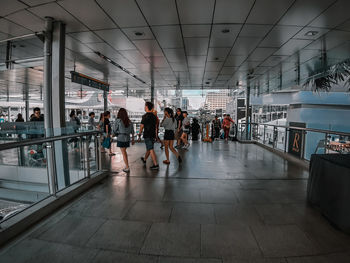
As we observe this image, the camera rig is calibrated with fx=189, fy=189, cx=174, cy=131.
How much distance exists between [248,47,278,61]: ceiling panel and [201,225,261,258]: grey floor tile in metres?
4.82

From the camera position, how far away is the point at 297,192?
312 cm

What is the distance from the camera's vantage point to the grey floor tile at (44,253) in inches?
63.8

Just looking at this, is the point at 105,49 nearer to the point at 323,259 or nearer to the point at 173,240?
the point at 173,240

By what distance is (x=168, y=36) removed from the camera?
4387 millimetres

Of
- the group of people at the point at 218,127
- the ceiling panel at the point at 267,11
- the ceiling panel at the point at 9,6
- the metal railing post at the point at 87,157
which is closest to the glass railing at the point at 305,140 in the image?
the group of people at the point at 218,127

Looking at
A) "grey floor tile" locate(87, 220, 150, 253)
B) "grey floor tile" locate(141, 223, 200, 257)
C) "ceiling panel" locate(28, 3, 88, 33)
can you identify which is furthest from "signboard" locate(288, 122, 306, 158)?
"ceiling panel" locate(28, 3, 88, 33)

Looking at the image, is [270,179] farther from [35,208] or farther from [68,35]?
[68,35]

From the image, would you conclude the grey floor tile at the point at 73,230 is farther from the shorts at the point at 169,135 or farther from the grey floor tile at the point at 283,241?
the shorts at the point at 169,135

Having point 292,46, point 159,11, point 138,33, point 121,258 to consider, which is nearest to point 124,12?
point 159,11

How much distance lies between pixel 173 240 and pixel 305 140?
4.88 meters

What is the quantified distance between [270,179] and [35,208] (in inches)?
153

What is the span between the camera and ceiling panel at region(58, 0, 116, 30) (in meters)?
3.15

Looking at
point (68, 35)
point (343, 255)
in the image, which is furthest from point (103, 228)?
point (68, 35)

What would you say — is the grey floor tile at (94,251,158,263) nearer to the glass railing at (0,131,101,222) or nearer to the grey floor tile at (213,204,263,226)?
the grey floor tile at (213,204,263,226)
